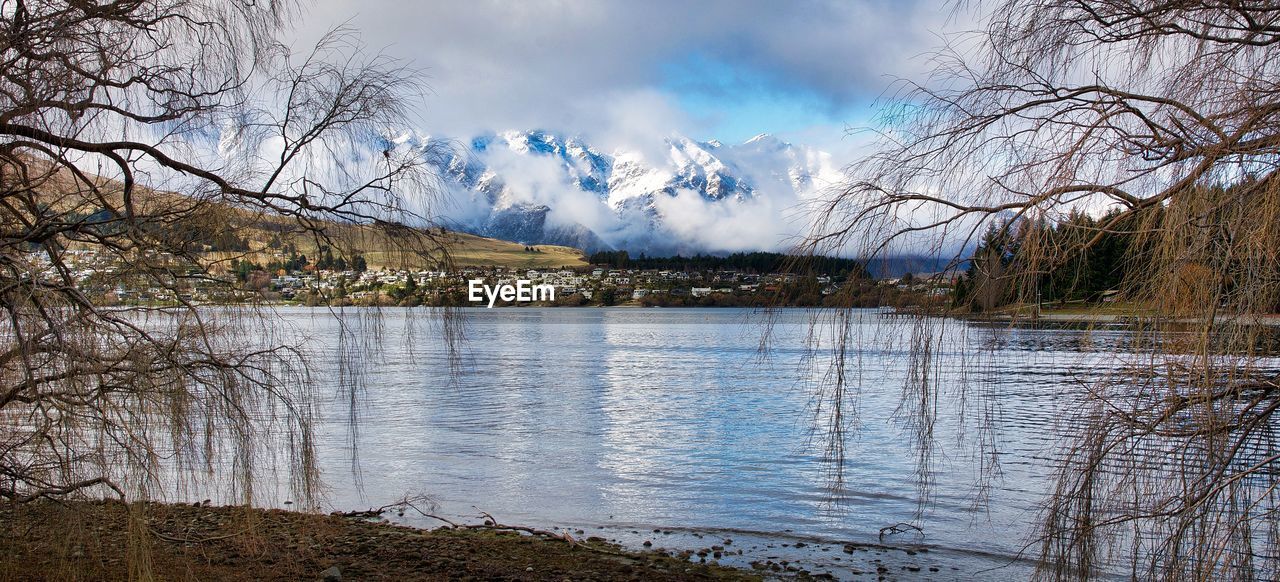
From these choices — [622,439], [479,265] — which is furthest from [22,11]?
[622,439]

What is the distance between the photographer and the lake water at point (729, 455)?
9.03m

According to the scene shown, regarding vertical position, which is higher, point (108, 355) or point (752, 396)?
point (108, 355)

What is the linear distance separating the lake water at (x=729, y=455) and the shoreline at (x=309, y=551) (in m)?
1.29

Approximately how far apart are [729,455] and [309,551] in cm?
1292

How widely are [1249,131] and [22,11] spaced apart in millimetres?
7437

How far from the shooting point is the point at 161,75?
22.2 feet

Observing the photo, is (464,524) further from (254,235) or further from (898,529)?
(254,235)

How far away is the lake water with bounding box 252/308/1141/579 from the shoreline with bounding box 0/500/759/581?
129cm

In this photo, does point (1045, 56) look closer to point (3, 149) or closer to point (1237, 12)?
point (1237, 12)

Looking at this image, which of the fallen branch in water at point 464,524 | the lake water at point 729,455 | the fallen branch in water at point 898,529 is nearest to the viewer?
the lake water at point 729,455

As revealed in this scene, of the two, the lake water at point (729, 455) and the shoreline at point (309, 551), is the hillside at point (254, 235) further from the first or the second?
the shoreline at point (309, 551)

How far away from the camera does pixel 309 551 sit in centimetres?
1084

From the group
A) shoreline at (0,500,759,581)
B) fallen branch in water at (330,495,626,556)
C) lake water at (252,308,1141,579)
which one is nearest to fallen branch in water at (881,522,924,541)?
lake water at (252,308,1141,579)

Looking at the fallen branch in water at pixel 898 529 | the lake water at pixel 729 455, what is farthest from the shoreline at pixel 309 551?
the fallen branch in water at pixel 898 529
